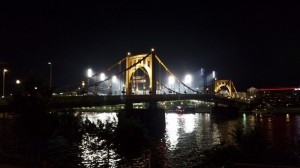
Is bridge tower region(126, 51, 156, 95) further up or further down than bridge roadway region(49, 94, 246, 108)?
further up

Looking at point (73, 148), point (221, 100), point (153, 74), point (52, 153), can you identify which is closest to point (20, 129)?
point (52, 153)

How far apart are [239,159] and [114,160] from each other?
1526 centimetres

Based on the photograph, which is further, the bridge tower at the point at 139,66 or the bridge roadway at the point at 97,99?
the bridge tower at the point at 139,66

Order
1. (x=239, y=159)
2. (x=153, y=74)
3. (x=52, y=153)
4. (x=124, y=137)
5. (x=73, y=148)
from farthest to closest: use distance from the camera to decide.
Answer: (x=153, y=74), (x=73, y=148), (x=52, y=153), (x=124, y=137), (x=239, y=159)

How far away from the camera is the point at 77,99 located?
4534 centimetres

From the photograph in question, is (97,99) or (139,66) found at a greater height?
(139,66)

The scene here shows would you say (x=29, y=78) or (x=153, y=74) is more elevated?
(x=153, y=74)

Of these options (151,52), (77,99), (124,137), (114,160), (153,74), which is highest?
(151,52)

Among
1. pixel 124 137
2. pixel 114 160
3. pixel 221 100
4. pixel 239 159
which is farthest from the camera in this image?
pixel 221 100

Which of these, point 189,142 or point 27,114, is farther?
Result: point 189,142

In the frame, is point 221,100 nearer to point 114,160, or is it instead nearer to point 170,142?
point 170,142

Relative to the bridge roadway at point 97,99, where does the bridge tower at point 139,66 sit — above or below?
above

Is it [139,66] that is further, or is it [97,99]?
[139,66]

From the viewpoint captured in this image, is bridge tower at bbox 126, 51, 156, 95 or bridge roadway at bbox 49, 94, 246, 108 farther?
bridge tower at bbox 126, 51, 156, 95
